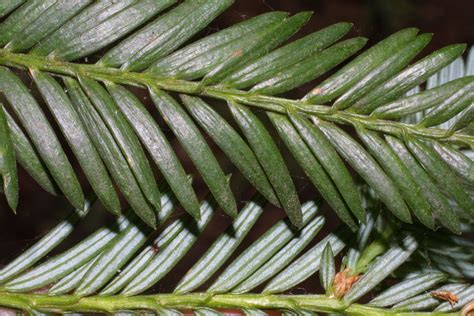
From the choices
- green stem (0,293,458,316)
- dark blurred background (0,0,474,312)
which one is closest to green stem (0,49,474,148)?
green stem (0,293,458,316)

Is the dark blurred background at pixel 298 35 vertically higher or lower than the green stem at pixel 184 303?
higher

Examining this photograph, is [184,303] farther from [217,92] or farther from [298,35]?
[298,35]

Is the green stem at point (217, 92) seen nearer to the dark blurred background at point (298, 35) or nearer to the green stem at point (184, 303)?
the green stem at point (184, 303)

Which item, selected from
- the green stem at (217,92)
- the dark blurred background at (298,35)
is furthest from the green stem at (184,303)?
the dark blurred background at (298,35)

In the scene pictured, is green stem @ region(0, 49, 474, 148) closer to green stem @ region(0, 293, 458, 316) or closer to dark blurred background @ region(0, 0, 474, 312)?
green stem @ region(0, 293, 458, 316)

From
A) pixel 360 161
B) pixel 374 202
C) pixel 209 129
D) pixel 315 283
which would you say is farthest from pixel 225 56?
pixel 315 283

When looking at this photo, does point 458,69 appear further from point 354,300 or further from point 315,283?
point 315,283

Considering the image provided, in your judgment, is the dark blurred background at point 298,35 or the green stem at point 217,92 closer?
the green stem at point 217,92
